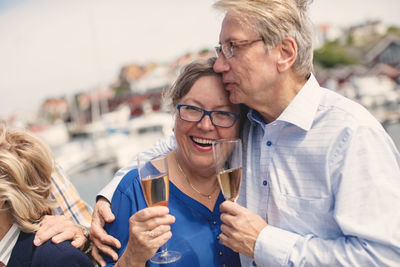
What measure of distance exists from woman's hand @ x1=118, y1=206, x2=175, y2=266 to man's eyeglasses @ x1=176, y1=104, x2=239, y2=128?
0.67 meters

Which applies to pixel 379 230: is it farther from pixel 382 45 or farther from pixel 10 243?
pixel 382 45

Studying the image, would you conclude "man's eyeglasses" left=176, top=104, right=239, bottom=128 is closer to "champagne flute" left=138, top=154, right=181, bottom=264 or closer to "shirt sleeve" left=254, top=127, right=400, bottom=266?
"champagne flute" left=138, top=154, right=181, bottom=264

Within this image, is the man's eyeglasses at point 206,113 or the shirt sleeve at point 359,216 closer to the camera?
the shirt sleeve at point 359,216

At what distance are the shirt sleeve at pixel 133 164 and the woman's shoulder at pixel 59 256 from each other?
366 millimetres

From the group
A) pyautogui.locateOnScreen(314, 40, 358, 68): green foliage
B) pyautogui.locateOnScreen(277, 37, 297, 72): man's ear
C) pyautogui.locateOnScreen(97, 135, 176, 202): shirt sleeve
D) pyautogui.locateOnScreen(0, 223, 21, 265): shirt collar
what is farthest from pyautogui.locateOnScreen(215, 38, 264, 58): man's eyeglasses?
pyautogui.locateOnScreen(314, 40, 358, 68): green foliage

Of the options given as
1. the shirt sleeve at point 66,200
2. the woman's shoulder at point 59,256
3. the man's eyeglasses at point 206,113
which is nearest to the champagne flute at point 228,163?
the man's eyeglasses at point 206,113

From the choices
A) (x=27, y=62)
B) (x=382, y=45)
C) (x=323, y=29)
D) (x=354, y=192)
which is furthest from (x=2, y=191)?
(x=323, y=29)

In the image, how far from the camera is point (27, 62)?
4834 centimetres

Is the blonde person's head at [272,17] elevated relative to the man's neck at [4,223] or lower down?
elevated

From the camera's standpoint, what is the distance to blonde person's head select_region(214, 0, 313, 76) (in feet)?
6.57

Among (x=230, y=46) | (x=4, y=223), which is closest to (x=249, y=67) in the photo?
(x=230, y=46)

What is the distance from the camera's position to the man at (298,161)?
5.73 feet

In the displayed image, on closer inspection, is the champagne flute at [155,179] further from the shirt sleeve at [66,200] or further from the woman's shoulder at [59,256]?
the shirt sleeve at [66,200]

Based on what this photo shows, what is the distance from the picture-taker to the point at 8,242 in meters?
2.23
